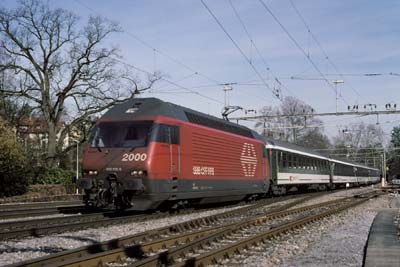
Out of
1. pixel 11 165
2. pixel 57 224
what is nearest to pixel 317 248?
pixel 57 224

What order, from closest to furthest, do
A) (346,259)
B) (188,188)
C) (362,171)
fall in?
(346,259), (188,188), (362,171)

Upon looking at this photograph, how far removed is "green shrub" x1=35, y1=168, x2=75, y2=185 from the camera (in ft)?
123

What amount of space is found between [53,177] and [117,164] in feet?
78.8

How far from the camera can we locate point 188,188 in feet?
57.9

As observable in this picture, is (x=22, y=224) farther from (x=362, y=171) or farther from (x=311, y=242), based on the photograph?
(x=362, y=171)

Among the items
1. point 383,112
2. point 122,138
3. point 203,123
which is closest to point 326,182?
point 383,112

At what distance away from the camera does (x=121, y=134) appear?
53.7 ft

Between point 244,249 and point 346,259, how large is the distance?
85.9 inches

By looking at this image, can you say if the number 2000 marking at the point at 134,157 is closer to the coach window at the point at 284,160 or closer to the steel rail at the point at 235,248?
the steel rail at the point at 235,248

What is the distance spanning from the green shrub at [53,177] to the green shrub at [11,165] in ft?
13.8

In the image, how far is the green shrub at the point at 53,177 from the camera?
37.5 meters

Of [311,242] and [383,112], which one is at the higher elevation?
[383,112]

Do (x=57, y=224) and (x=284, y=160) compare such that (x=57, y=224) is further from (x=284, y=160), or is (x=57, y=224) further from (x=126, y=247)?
(x=284, y=160)

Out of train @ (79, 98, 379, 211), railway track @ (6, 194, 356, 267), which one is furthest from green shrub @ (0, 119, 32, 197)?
railway track @ (6, 194, 356, 267)
